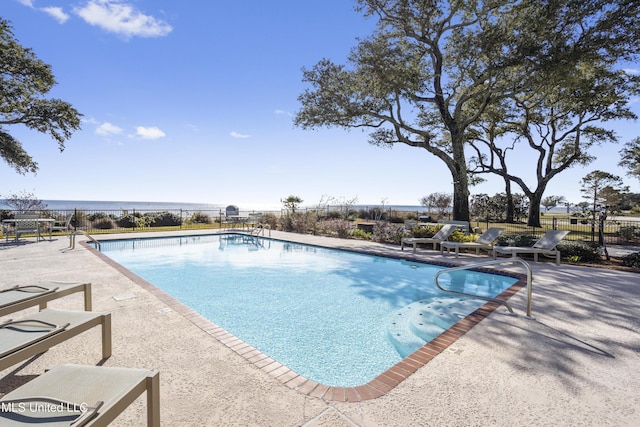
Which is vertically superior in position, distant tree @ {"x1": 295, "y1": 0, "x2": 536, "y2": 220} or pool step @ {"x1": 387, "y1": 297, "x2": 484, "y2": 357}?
distant tree @ {"x1": 295, "y1": 0, "x2": 536, "y2": 220}

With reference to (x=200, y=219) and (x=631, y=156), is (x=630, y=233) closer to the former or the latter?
(x=631, y=156)

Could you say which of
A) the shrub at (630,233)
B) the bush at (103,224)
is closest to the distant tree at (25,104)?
the bush at (103,224)

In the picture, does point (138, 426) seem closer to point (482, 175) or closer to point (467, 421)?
point (467, 421)

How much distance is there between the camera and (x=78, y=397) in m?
1.53

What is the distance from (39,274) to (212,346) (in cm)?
526

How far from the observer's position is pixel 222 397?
2225 millimetres

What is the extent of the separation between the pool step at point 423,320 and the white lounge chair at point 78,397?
279 centimetres

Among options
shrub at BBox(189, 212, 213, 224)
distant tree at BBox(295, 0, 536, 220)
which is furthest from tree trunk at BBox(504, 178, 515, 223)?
shrub at BBox(189, 212, 213, 224)

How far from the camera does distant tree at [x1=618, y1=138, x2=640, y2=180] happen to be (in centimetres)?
2077

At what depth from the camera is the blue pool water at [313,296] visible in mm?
3605

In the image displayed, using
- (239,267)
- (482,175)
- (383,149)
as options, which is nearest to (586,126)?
(482,175)

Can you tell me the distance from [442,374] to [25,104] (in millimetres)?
20429

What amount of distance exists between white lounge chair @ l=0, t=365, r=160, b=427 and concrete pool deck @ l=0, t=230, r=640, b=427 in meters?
0.45

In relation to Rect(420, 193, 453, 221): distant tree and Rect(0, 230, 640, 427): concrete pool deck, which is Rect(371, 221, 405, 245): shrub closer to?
Rect(0, 230, 640, 427): concrete pool deck
